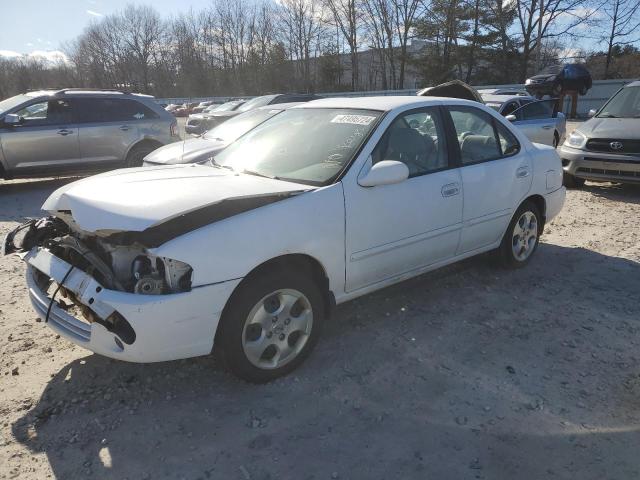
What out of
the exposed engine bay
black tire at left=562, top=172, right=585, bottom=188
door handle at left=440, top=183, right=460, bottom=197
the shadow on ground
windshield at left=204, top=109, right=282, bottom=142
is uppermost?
windshield at left=204, top=109, right=282, bottom=142

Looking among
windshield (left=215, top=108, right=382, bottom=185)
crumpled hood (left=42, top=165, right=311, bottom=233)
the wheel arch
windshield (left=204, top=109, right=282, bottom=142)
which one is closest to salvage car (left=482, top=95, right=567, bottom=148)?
windshield (left=204, top=109, right=282, bottom=142)

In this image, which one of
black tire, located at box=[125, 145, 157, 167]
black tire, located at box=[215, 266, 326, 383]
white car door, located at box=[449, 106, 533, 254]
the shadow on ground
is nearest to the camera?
the shadow on ground

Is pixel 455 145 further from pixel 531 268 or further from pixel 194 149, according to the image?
pixel 194 149

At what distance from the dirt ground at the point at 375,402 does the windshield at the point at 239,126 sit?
4.31m

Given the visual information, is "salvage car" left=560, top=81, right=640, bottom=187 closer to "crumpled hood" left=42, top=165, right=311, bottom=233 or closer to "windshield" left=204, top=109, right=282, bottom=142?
"windshield" left=204, top=109, right=282, bottom=142

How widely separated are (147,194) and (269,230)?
2.57 feet

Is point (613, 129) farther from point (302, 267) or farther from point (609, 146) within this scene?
point (302, 267)

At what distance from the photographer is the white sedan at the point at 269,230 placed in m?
2.55

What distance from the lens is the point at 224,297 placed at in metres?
2.63

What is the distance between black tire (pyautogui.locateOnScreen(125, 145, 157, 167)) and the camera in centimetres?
970

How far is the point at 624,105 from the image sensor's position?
857 cm

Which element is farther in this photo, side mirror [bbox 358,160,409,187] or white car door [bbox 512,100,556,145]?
white car door [bbox 512,100,556,145]

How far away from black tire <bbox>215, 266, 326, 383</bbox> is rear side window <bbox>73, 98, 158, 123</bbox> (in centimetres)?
792

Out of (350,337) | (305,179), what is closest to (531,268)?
(350,337)
